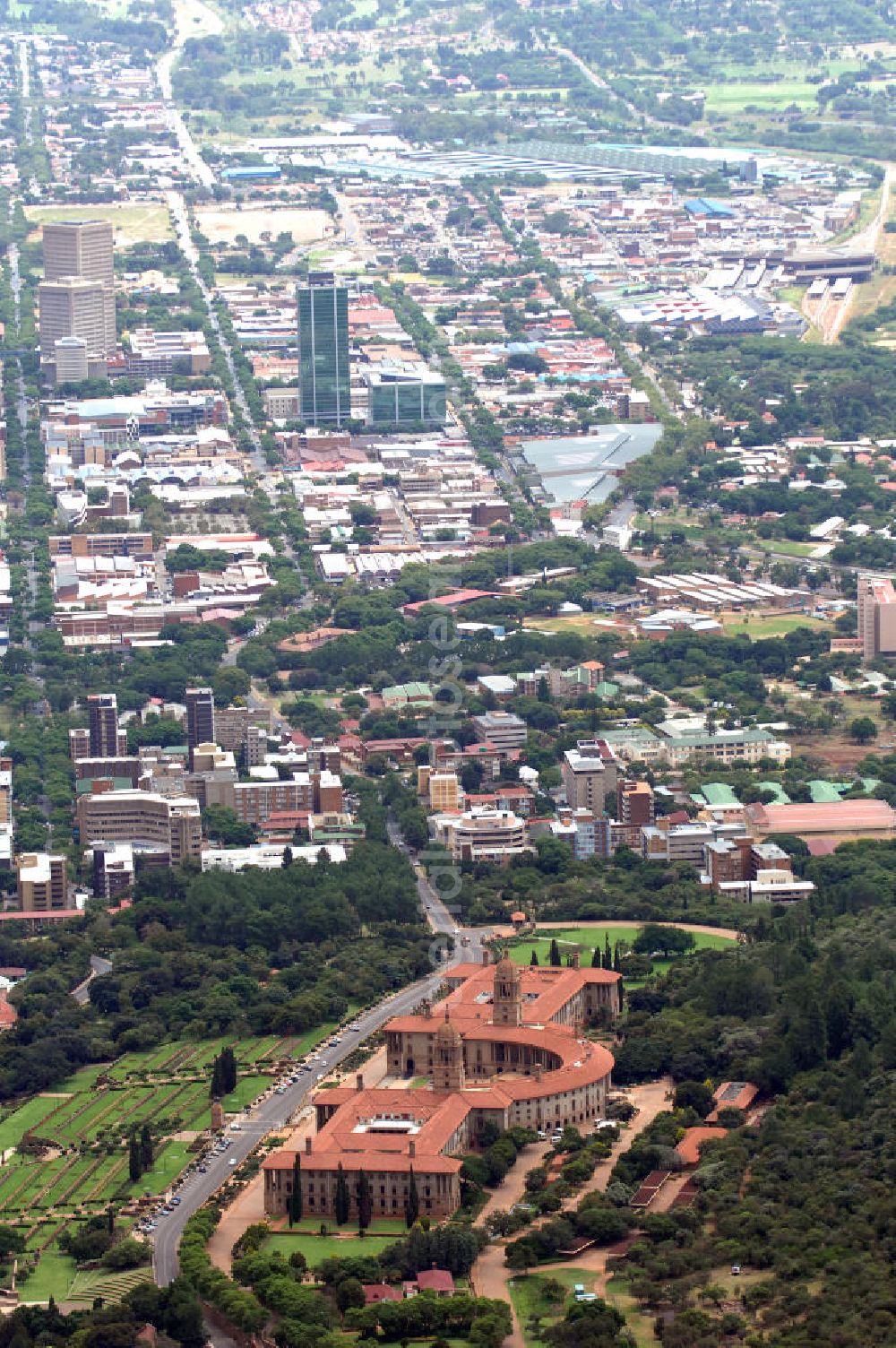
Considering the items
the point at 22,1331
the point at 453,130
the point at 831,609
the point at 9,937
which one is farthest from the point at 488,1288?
the point at 453,130

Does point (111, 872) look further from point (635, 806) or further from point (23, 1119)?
point (23, 1119)

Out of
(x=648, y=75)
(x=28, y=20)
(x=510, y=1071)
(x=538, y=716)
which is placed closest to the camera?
(x=510, y=1071)

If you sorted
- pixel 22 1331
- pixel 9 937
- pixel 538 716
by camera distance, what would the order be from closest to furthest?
pixel 22 1331 < pixel 9 937 < pixel 538 716

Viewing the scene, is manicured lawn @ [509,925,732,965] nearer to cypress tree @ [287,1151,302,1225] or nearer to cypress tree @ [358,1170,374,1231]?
cypress tree @ [358,1170,374,1231]

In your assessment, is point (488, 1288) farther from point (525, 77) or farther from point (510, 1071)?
point (525, 77)

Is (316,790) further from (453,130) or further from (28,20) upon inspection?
(28,20)

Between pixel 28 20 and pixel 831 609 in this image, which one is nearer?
pixel 831 609

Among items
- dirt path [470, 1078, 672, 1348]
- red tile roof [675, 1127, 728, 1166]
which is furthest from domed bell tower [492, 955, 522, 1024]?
red tile roof [675, 1127, 728, 1166]
